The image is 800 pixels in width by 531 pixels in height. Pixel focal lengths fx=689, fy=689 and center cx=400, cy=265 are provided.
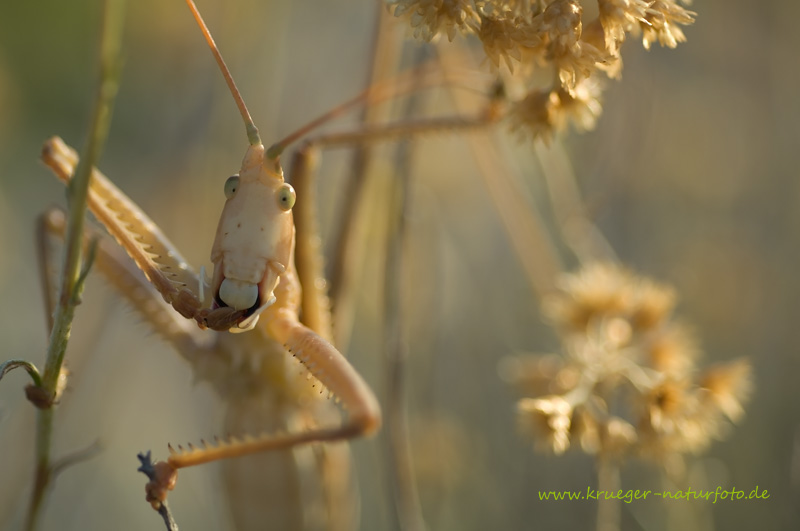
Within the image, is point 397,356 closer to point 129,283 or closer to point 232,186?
point 129,283

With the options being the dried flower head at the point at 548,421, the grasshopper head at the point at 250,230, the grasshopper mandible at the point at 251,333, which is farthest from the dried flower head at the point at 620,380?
the grasshopper head at the point at 250,230

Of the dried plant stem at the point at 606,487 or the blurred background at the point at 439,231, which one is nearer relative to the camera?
the dried plant stem at the point at 606,487

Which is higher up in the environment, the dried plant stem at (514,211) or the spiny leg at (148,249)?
the dried plant stem at (514,211)

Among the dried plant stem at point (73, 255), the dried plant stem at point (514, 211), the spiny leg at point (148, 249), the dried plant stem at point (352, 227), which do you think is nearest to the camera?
the dried plant stem at point (73, 255)

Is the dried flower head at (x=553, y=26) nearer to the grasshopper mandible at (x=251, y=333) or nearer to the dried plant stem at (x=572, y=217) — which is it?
the grasshopper mandible at (x=251, y=333)

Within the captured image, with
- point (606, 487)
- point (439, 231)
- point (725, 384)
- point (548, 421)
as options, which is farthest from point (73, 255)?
point (439, 231)

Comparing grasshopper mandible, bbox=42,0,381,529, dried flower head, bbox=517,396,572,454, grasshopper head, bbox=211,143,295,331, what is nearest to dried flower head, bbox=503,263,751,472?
dried flower head, bbox=517,396,572,454

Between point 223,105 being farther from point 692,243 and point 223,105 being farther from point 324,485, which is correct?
point 692,243
